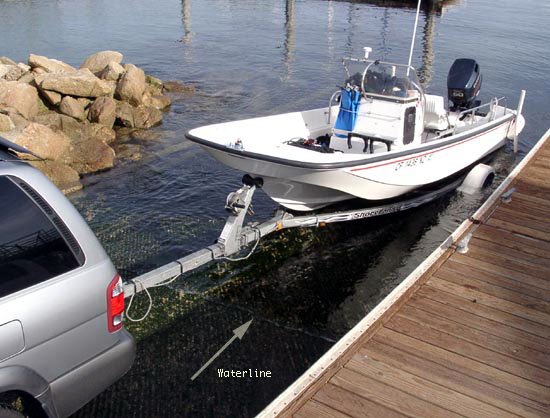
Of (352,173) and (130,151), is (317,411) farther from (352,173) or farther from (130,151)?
(130,151)

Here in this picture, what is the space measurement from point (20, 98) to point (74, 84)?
59.1 inches

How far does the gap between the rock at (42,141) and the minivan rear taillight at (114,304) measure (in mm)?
7474

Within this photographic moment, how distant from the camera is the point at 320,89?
18688mm

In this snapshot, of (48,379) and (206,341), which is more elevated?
(48,379)

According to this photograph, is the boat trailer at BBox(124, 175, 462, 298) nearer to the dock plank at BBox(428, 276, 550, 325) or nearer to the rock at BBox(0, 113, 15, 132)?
the dock plank at BBox(428, 276, 550, 325)

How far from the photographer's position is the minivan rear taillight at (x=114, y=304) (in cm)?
353

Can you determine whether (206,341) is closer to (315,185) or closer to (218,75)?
(315,185)

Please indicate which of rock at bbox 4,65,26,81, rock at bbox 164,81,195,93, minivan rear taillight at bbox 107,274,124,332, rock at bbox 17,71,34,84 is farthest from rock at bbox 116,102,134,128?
minivan rear taillight at bbox 107,274,124,332

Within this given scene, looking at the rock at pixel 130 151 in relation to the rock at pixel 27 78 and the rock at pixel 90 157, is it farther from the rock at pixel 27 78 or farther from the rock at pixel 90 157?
the rock at pixel 27 78

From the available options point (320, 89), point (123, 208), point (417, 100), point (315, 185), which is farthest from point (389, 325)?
point (320, 89)

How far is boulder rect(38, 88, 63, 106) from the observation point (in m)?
13.1

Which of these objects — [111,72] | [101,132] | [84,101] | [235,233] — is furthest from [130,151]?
[235,233]

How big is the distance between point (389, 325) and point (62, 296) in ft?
9.07

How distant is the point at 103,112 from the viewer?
1298cm
